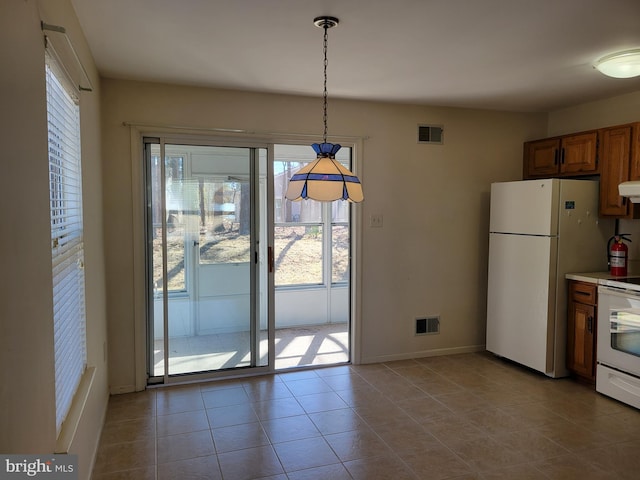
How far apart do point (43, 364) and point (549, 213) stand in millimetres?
3653

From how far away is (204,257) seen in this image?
12.7ft

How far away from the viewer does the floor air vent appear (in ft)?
14.8

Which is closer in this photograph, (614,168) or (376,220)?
(614,168)

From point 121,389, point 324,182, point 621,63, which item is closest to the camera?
point 324,182

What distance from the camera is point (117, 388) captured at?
3.63 meters

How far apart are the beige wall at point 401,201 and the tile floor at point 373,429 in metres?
0.55

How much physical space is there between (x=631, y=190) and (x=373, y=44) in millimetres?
2247

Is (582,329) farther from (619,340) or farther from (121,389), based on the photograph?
(121,389)

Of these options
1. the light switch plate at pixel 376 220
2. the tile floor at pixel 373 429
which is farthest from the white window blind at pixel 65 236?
the light switch plate at pixel 376 220

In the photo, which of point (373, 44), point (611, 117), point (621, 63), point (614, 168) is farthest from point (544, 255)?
point (373, 44)

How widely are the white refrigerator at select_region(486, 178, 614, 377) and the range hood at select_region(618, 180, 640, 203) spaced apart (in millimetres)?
377

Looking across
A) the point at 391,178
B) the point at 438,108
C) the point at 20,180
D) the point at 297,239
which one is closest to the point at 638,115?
the point at 438,108

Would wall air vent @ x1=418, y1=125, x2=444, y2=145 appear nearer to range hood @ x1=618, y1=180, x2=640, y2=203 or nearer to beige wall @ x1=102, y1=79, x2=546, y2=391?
beige wall @ x1=102, y1=79, x2=546, y2=391

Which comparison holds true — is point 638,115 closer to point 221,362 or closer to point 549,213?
point 549,213
